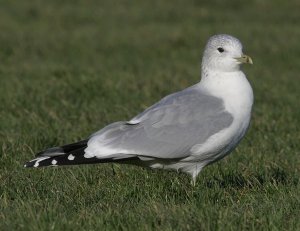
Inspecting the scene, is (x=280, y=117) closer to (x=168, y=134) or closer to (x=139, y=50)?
(x=168, y=134)

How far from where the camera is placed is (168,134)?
18.9ft

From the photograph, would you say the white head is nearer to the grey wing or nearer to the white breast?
the white breast

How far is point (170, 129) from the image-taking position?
5.77m

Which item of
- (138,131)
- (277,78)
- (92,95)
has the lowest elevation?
(277,78)

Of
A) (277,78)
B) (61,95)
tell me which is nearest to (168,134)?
(61,95)

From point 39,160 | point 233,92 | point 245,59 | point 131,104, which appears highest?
point 245,59

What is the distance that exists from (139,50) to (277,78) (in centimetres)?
339

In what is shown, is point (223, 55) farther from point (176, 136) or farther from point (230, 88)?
point (176, 136)

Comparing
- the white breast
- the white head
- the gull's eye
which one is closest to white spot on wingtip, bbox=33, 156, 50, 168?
the white breast

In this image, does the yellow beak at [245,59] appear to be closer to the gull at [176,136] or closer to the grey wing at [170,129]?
the gull at [176,136]

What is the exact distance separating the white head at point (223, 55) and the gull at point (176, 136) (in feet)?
0.66

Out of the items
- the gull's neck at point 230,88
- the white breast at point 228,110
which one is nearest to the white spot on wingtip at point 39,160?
the white breast at point 228,110

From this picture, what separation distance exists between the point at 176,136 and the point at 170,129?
73 mm

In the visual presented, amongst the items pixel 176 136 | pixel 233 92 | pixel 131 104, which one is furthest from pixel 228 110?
pixel 131 104
